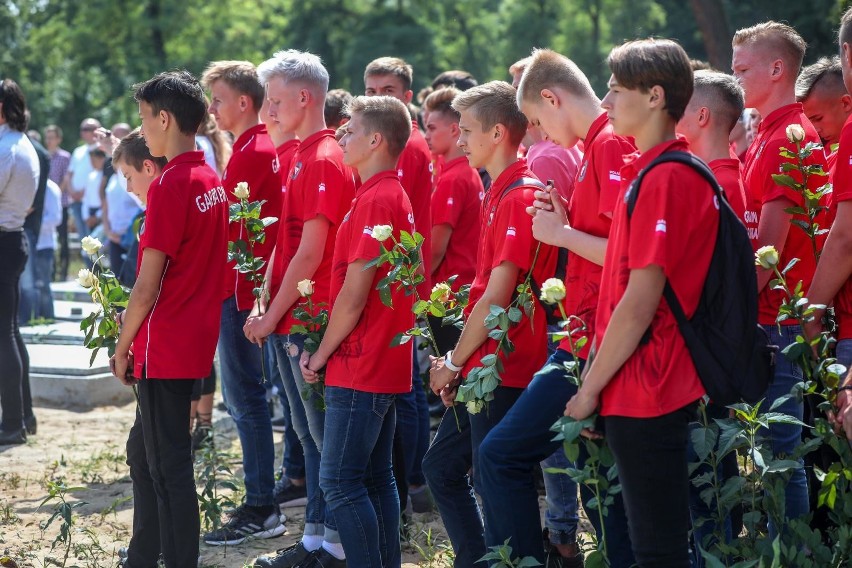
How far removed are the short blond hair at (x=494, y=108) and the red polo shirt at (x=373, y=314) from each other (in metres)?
0.46

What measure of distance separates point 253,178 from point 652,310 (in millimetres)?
3072

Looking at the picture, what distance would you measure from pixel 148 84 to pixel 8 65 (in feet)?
118

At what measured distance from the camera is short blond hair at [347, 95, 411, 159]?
173 inches

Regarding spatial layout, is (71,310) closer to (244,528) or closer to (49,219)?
(49,219)

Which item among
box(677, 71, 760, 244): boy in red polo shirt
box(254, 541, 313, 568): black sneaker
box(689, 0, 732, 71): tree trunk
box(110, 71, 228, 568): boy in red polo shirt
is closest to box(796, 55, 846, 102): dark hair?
box(677, 71, 760, 244): boy in red polo shirt

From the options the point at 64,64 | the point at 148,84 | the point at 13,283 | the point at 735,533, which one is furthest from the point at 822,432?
the point at 64,64

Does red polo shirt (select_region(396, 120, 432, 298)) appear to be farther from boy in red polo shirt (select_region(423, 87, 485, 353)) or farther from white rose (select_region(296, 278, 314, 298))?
white rose (select_region(296, 278, 314, 298))

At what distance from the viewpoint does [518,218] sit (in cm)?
382

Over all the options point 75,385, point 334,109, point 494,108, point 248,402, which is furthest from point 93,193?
point 494,108

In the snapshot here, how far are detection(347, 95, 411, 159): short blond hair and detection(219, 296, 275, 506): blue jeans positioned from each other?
1.59 metres

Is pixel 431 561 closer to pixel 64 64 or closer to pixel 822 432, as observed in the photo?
pixel 822 432

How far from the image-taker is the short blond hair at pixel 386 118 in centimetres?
439

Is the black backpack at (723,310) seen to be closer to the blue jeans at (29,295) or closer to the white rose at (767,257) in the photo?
the white rose at (767,257)

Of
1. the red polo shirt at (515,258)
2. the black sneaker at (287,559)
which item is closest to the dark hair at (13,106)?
the black sneaker at (287,559)
